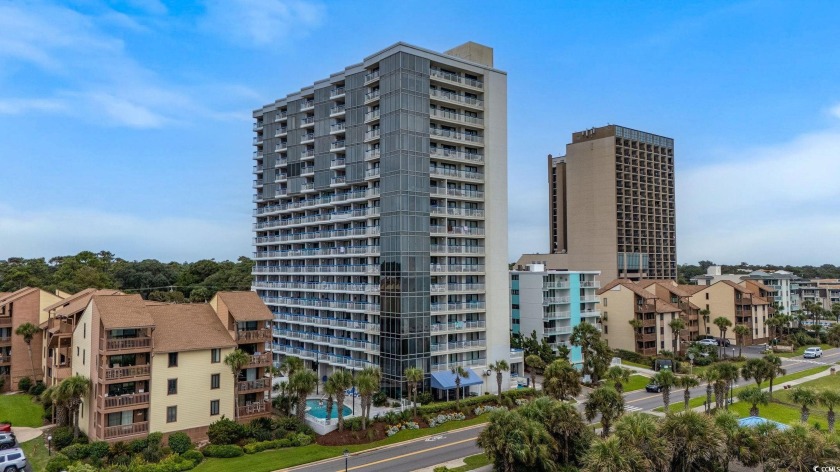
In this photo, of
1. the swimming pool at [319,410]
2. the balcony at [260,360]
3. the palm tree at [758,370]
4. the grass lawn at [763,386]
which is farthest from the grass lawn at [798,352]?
the balcony at [260,360]

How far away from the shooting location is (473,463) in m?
43.5

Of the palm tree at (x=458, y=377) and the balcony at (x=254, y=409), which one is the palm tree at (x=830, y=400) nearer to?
the palm tree at (x=458, y=377)

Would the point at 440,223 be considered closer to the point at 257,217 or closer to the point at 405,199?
the point at 405,199

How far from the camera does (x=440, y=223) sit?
6794 cm

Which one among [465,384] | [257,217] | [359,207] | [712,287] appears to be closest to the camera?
[465,384]

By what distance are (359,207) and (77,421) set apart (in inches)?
1606

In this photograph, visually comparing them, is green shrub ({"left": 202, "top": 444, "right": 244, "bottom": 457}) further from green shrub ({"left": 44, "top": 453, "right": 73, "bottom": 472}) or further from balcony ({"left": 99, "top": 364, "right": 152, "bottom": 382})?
green shrub ({"left": 44, "top": 453, "right": 73, "bottom": 472})

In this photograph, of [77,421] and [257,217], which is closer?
[77,421]

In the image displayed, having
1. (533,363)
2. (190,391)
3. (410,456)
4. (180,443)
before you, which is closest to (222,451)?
(180,443)

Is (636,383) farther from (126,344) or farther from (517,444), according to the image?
(126,344)

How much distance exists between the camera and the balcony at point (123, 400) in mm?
45172

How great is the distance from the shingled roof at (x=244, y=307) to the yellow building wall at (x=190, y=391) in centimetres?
385

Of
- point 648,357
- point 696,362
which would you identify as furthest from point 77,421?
point 696,362

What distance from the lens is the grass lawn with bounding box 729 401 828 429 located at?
54.6 meters
